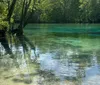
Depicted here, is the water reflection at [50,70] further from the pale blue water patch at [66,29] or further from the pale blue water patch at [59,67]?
the pale blue water patch at [66,29]

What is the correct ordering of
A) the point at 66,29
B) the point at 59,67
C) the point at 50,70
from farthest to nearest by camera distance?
the point at 66,29
the point at 59,67
the point at 50,70

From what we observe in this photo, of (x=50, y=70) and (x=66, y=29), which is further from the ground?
(x=50, y=70)

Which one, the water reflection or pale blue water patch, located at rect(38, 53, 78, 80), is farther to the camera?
pale blue water patch, located at rect(38, 53, 78, 80)

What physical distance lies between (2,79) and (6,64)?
3.17 metres

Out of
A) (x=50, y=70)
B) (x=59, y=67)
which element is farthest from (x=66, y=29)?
(x=50, y=70)

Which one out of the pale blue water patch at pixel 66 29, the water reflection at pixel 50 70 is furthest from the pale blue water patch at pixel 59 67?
the pale blue water patch at pixel 66 29

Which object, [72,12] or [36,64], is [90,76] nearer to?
[36,64]

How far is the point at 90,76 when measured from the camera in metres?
9.63

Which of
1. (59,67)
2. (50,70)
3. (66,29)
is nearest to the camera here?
(50,70)

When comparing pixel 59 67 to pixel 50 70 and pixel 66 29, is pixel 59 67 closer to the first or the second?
pixel 50 70

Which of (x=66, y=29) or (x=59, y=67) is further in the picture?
(x=66, y=29)

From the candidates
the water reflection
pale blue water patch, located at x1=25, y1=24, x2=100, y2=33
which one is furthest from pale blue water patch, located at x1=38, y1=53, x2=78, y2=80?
pale blue water patch, located at x1=25, y1=24, x2=100, y2=33

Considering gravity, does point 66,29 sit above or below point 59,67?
below

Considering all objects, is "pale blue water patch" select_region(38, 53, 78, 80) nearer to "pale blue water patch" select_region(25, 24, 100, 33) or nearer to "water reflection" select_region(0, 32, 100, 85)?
"water reflection" select_region(0, 32, 100, 85)
